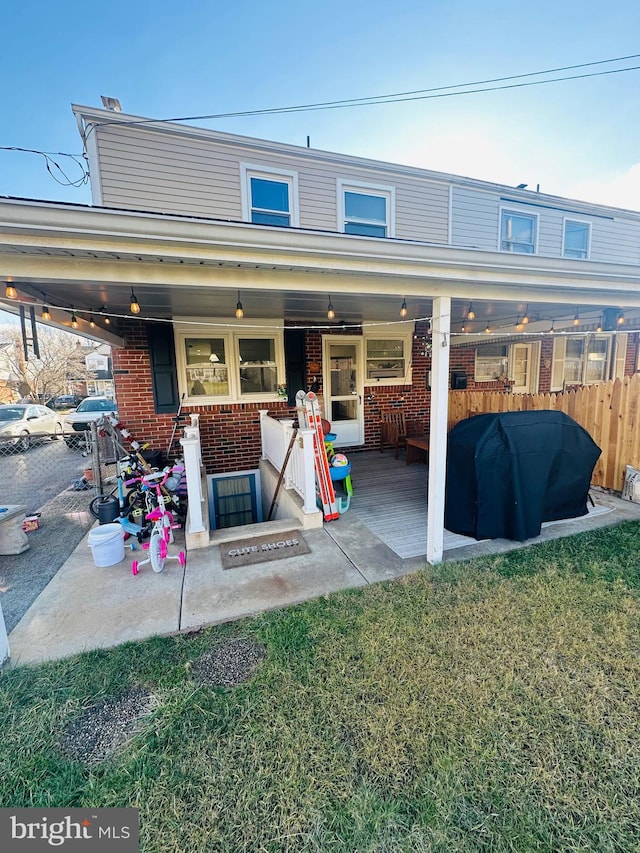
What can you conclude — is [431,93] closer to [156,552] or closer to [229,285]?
[229,285]

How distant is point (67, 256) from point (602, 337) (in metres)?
11.5

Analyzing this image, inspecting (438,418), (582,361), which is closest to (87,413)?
(438,418)

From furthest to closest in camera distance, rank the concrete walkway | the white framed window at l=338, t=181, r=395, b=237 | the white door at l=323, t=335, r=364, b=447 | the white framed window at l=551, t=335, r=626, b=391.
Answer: the white framed window at l=551, t=335, r=626, b=391 < the white door at l=323, t=335, r=364, b=447 < the white framed window at l=338, t=181, r=395, b=237 < the concrete walkway

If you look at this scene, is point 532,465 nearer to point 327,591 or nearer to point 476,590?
point 476,590

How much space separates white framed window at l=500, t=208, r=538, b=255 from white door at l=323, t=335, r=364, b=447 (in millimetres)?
4365

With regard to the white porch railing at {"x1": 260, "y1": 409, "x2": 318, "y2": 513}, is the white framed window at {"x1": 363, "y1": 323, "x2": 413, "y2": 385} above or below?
above

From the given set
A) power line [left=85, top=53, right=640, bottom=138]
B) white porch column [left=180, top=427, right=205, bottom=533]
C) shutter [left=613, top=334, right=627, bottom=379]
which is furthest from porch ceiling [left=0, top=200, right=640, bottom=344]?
shutter [left=613, top=334, right=627, bottom=379]

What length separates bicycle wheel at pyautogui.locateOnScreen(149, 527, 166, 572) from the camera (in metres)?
3.34

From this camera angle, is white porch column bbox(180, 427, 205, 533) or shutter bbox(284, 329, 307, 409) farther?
shutter bbox(284, 329, 307, 409)

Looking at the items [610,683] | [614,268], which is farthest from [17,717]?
[614,268]

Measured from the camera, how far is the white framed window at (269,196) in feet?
20.1

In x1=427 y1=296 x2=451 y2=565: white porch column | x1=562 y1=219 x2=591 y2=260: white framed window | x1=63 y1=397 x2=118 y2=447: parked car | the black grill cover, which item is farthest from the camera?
x1=63 y1=397 x2=118 y2=447: parked car

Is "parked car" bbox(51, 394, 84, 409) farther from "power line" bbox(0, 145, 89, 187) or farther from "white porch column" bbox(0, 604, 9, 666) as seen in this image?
"white porch column" bbox(0, 604, 9, 666)

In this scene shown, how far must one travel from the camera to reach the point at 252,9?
6.05m
